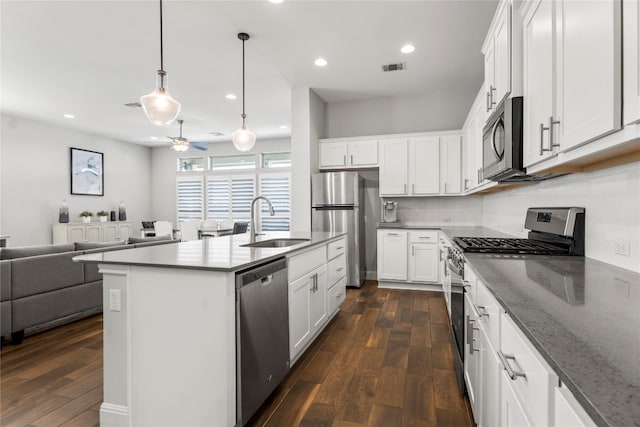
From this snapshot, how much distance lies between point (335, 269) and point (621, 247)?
7.42ft

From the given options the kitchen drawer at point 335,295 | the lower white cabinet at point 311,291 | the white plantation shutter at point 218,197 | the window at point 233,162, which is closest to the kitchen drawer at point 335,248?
the lower white cabinet at point 311,291

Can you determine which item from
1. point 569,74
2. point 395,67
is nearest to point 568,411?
point 569,74

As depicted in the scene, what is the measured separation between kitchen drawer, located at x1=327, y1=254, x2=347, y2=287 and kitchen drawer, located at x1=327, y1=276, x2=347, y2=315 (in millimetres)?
66

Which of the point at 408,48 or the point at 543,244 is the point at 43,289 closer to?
the point at 543,244

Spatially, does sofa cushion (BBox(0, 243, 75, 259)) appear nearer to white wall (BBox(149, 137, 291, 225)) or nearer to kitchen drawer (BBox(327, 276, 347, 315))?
kitchen drawer (BBox(327, 276, 347, 315))

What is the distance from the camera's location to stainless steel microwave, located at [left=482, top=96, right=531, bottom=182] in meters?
1.84

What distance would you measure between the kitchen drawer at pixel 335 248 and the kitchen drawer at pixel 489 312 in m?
1.74

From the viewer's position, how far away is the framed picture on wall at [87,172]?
7480 mm

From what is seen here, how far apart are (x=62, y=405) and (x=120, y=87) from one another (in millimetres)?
4532

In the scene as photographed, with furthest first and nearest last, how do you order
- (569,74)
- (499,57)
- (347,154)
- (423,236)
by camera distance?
(347,154), (423,236), (499,57), (569,74)

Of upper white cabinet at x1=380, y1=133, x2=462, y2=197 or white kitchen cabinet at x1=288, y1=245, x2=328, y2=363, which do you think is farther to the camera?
upper white cabinet at x1=380, y1=133, x2=462, y2=197

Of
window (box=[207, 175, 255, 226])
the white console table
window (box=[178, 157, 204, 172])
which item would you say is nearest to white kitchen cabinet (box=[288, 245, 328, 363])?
window (box=[207, 175, 255, 226])

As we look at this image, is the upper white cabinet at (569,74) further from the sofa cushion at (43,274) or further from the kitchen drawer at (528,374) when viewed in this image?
the sofa cushion at (43,274)

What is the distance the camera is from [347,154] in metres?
5.14
